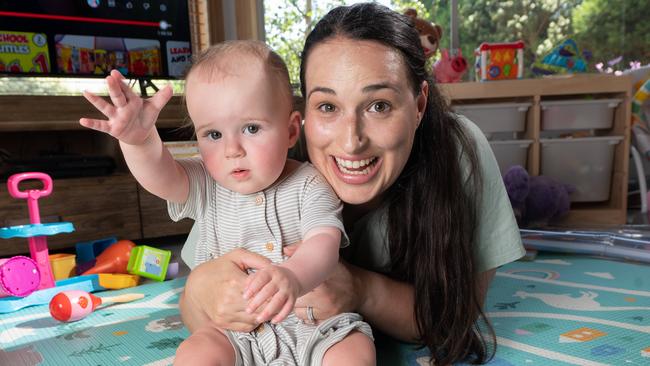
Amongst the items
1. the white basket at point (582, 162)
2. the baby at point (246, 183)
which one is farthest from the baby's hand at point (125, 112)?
the white basket at point (582, 162)

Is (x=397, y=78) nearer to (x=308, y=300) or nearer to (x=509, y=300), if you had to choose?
(x=308, y=300)

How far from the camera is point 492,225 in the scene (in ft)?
3.13

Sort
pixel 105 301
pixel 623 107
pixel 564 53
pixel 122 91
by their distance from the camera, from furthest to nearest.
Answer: pixel 564 53 → pixel 623 107 → pixel 105 301 → pixel 122 91

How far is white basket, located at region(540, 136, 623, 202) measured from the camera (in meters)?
2.47

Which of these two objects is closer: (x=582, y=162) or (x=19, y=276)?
(x=19, y=276)

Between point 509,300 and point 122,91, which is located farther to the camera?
point 509,300

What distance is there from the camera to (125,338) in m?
1.16

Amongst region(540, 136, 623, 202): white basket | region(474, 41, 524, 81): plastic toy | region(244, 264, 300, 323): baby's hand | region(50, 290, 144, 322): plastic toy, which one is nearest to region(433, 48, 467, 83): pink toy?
region(474, 41, 524, 81): plastic toy

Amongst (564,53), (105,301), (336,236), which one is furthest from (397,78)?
(564,53)

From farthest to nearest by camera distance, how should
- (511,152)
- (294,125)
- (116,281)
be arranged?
(511,152) → (116,281) → (294,125)

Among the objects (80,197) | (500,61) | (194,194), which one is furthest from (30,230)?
(500,61)

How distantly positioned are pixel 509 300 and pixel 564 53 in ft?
5.98

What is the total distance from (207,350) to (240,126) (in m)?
0.33

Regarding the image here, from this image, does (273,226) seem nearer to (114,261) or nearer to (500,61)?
(114,261)
